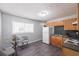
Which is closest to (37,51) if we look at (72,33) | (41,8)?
(72,33)

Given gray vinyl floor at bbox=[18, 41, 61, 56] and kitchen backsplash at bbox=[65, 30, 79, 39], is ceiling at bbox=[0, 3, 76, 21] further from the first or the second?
gray vinyl floor at bbox=[18, 41, 61, 56]

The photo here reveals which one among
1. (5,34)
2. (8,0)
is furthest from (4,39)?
(8,0)

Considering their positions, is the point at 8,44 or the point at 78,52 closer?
the point at 78,52

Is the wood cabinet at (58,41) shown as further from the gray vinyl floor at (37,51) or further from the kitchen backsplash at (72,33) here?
the kitchen backsplash at (72,33)

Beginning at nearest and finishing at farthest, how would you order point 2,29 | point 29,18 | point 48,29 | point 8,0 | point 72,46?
point 8,0 → point 72,46 → point 2,29 → point 29,18 → point 48,29

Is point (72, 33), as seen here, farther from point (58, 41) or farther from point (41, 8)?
point (58, 41)

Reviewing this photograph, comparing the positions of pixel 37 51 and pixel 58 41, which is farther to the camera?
pixel 58 41

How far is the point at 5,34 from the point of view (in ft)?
7.24

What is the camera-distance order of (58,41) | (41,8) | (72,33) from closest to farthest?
(72,33) < (41,8) < (58,41)

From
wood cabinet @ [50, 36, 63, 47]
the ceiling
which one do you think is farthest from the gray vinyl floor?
the ceiling

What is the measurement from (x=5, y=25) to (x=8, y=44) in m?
0.67

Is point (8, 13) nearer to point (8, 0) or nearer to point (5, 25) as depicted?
point (5, 25)

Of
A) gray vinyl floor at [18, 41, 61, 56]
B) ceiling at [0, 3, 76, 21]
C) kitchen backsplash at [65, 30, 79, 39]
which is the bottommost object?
Result: gray vinyl floor at [18, 41, 61, 56]

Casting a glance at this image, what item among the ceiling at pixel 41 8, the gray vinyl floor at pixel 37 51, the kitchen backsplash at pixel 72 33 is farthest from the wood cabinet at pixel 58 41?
the ceiling at pixel 41 8
